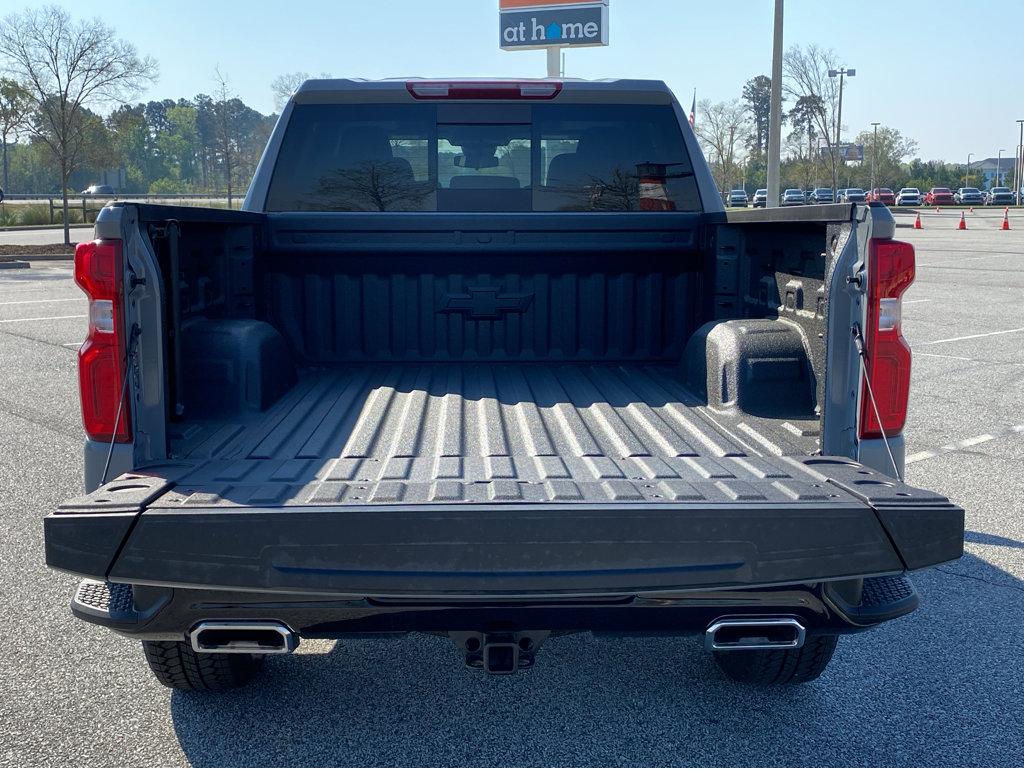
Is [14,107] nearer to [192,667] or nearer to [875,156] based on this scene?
[192,667]

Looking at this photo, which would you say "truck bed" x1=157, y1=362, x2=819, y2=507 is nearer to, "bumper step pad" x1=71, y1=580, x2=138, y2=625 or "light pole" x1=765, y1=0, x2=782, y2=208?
"bumper step pad" x1=71, y1=580, x2=138, y2=625

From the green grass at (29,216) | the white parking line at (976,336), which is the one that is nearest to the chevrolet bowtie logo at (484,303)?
the white parking line at (976,336)

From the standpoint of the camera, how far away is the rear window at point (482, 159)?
471 centimetres

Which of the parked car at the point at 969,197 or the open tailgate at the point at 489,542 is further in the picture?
the parked car at the point at 969,197

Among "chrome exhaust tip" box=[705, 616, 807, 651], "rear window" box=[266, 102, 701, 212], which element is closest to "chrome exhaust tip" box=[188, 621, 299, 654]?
"chrome exhaust tip" box=[705, 616, 807, 651]

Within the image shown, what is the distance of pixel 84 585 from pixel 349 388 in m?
1.52

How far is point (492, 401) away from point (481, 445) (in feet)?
2.09

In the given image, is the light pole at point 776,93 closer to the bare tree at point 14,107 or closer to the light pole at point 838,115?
the bare tree at point 14,107

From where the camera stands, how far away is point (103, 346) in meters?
3.00

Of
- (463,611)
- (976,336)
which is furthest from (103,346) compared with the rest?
(976,336)

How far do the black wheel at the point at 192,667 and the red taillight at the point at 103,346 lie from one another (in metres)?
0.74

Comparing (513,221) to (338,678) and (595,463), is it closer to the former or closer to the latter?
(595,463)

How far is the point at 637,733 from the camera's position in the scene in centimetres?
328

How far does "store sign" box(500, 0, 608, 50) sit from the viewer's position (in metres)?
28.2
